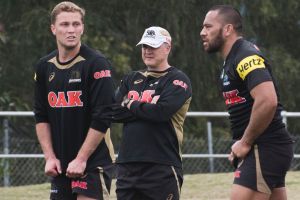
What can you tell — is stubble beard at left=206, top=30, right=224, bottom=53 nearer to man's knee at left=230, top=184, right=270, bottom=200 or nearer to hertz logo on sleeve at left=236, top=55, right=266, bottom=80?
hertz logo on sleeve at left=236, top=55, right=266, bottom=80

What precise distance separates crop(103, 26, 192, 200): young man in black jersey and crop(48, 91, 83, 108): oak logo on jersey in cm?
34

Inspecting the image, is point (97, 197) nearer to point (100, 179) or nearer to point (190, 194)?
point (100, 179)

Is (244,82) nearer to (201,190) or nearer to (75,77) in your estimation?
(75,77)

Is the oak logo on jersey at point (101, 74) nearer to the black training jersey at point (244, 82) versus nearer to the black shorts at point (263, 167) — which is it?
the black training jersey at point (244, 82)

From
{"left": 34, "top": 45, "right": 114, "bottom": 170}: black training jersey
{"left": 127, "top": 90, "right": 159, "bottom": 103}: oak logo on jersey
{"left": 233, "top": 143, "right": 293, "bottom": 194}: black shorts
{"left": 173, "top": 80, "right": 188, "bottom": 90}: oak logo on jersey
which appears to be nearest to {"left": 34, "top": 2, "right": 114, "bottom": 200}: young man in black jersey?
{"left": 34, "top": 45, "right": 114, "bottom": 170}: black training jersey

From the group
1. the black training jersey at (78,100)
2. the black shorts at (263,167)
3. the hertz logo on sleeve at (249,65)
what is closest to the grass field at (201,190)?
the black shorts at (263,167)

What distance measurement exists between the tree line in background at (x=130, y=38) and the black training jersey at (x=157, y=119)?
43.4 feet

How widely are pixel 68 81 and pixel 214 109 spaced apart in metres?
18.6

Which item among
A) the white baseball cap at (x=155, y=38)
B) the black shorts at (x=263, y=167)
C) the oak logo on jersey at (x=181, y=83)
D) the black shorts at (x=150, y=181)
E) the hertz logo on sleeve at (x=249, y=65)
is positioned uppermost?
the white baseball cap at (x=155, y=38)

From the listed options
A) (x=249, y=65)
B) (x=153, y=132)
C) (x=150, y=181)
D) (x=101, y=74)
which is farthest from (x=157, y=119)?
(x=249, y=65)

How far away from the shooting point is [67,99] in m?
6.50

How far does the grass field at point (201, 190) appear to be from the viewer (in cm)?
1173

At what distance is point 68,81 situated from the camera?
6504mm

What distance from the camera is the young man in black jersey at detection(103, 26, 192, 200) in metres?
6.77
